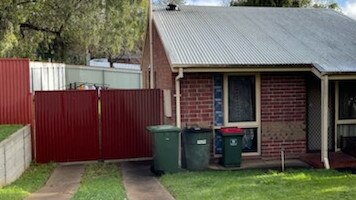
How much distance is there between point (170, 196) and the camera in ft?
27.2

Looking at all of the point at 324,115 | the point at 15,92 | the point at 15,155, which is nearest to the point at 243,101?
the point at 324,115

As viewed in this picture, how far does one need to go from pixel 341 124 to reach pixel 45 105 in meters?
8.00

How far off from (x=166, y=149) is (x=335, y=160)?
13.8 feet

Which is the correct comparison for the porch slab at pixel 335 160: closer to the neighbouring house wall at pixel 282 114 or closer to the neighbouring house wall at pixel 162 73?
the neighbouring house wall at pixel 282 114

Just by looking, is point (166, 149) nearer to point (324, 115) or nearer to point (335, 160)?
point (324, 115)

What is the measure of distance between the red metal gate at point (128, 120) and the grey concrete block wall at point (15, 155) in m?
2.06

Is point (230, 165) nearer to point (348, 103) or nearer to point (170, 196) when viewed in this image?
point (170, 196)

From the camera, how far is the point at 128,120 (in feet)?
41.9

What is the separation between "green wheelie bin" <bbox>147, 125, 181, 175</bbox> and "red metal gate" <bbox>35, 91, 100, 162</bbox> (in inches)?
109

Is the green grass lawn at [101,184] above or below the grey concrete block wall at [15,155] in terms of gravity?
below

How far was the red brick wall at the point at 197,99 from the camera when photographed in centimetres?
1129

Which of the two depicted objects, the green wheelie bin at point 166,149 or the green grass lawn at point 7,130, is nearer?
the green grass lawn at point 7,130

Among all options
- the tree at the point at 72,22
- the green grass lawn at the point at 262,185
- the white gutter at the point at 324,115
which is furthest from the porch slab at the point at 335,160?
the tree at the point at 72,22

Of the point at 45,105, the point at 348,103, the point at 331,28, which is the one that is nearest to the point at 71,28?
the point at 45,105
